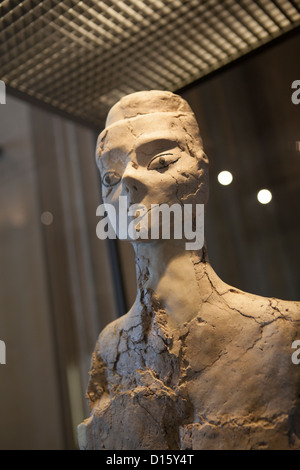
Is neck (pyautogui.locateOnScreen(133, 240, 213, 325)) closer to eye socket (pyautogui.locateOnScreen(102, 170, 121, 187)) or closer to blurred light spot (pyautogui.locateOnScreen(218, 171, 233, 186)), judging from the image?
eye socket (pyautogui.locateOnScreen(102, 170, 121, 187))

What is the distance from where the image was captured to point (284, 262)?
208 cm

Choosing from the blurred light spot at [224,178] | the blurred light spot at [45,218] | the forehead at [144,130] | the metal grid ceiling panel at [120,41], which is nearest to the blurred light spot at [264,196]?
the blurred light spot at [224,178]

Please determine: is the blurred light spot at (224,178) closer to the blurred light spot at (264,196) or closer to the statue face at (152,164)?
the blurred light spot at (264,196)

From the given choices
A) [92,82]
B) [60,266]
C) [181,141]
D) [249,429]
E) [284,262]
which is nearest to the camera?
[249,429]

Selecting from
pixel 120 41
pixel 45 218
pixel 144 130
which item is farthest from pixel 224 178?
pixel 45 218

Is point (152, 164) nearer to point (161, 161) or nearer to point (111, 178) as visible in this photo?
point (161, 161)

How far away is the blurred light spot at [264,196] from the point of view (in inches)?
84.3

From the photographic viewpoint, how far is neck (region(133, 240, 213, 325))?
1.70 metres

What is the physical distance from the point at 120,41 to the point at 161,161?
2.53 feet

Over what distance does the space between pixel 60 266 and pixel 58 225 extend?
0.26m

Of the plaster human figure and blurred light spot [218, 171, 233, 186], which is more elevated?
blurred light spot [218, 171, 233, 186]

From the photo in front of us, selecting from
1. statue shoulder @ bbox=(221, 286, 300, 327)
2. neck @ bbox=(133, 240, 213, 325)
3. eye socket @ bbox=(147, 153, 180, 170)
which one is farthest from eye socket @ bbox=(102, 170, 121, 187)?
statue shoulder @ bbox=(221, 286, 300, 327)
